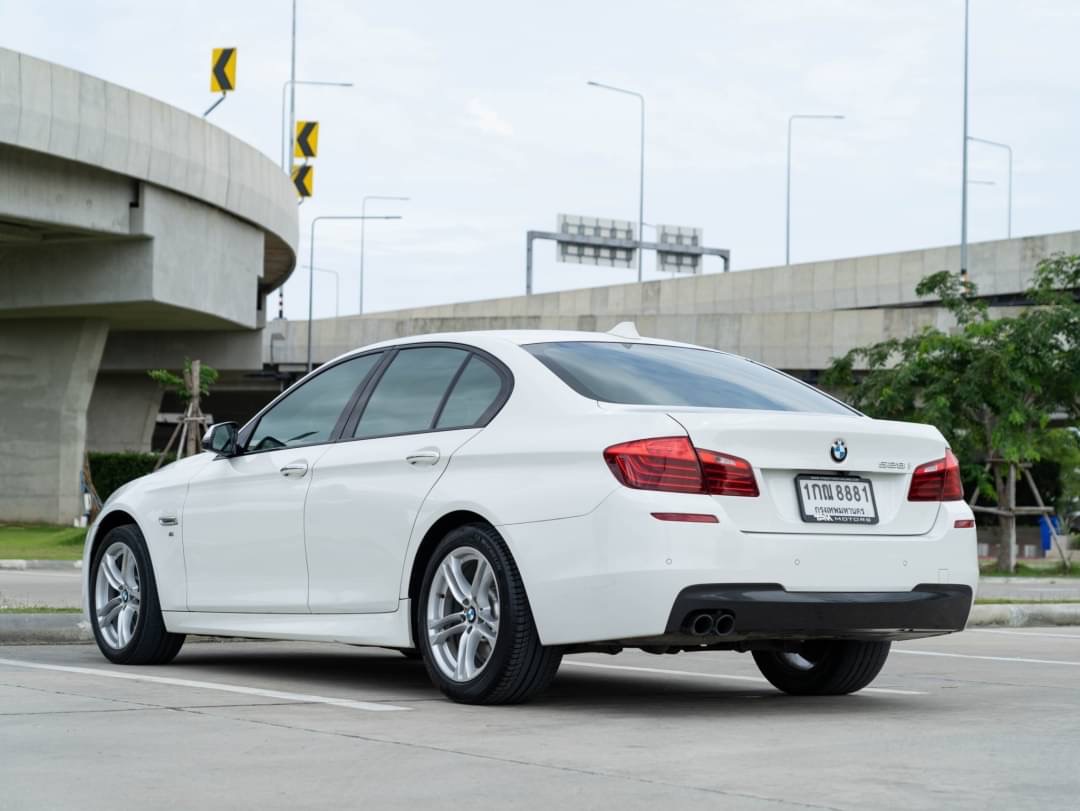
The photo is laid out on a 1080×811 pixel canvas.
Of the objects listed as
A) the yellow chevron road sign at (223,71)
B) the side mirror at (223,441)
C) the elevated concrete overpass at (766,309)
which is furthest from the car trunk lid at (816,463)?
the yellow chevron road sign at (223,71)

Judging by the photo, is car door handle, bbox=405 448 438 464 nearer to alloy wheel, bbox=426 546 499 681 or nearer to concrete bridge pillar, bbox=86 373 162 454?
alloy wheel, bbox=426 546 499 681

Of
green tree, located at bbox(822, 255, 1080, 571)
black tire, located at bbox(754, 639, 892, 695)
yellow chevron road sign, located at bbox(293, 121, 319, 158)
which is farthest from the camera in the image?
yellow chevron road sign, located at bbox(293, 121, 319, 158)

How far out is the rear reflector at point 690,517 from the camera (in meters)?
6.21

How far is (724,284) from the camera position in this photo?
71.4 m

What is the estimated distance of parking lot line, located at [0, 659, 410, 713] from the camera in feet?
22.2

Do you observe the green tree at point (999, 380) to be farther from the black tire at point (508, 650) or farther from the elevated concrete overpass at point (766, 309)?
the black tire at point (508, 650)

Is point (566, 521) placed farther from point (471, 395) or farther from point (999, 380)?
point (999, 380)

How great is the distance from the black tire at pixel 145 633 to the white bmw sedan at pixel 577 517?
43 centimetres

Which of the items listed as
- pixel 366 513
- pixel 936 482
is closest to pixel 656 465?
pixel 936 482

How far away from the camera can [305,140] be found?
5456cm

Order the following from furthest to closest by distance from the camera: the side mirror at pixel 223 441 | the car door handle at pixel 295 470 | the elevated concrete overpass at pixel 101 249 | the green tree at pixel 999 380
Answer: the elevated concrete overpass at pixel 101 249 → the green tree at pixel 999 380 → the side mirror at pixel 223 441 → the car door handle at pixel 295 470

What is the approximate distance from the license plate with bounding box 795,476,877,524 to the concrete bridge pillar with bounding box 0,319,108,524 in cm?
3803

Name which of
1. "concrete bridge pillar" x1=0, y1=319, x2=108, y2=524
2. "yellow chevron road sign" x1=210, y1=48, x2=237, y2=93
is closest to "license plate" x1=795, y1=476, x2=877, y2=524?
"concrete bridge pillar" x1=0, y1=319, x2=108, y2=524

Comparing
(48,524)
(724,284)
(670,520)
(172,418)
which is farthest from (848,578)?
(172,418)
